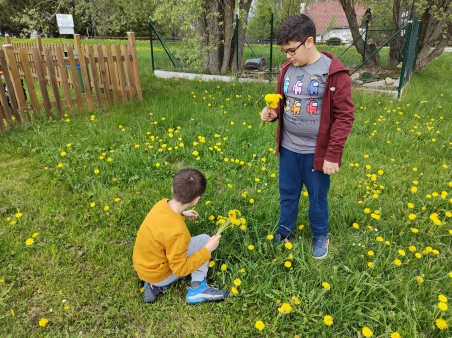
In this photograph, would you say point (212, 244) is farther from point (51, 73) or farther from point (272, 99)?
point (51, 73)

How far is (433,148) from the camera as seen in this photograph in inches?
171

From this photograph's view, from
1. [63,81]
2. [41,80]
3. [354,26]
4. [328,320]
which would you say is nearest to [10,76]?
[41,80]

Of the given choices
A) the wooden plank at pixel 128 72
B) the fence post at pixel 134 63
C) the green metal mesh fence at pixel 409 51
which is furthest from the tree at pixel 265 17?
the wooden plank at pixel 128 72

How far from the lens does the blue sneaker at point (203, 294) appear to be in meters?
2.20

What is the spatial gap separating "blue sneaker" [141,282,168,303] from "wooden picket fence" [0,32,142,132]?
13.1 ft

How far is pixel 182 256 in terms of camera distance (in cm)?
207

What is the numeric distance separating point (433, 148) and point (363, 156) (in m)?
1.05

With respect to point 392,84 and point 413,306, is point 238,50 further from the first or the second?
point 413,306

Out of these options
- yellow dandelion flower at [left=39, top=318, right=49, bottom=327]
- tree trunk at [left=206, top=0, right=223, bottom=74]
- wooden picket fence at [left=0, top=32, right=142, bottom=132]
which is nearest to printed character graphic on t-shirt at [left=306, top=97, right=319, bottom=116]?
yellow dandelion flower at [left=39, top=318, right=49, bottom=327]

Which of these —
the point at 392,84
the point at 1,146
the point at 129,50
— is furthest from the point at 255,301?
the point at 392,84

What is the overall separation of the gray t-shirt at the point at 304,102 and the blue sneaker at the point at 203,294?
1117 millimetres

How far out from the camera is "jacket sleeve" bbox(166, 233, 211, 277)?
202cm

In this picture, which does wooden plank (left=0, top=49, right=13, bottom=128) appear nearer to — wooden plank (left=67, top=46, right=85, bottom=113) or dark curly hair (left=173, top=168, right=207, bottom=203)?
wooden plank (left=67, top=46, right=85, bottom=113)

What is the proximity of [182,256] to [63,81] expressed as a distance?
4.50 metres
